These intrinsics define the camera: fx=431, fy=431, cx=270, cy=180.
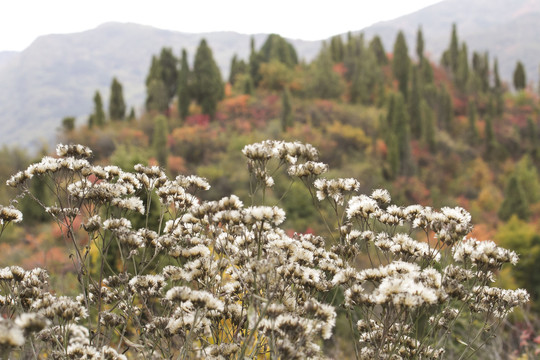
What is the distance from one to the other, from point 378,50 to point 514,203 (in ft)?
112

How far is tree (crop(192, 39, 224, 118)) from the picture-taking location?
40.4 meters

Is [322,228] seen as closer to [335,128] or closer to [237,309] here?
[335,128]

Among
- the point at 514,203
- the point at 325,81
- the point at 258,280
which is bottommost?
the point at 514,203

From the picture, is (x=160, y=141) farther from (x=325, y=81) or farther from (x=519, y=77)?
(x=519, y=77)

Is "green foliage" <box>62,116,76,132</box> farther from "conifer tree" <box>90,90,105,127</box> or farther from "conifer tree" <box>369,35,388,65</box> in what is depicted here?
"conifer tree" <box>369,35,388,65</box>

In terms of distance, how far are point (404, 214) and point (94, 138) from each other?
35.7m

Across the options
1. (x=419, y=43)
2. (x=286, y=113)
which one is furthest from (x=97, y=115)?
(x=419, y=43)

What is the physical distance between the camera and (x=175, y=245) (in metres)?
2.09

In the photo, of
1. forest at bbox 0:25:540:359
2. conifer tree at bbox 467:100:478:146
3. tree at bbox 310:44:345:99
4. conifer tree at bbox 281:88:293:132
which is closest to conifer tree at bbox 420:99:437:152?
forest at bbox 0:25:540:359

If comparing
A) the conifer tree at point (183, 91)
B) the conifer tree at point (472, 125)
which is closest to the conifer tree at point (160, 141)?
the conifer tree at point (183, 91)

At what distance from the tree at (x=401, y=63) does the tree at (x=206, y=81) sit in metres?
20.6

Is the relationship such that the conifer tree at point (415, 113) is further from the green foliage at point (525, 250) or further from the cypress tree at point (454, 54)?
the green foliage at point (525, 250)

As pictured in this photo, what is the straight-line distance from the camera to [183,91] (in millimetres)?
39812

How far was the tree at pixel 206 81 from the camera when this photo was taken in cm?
4038
